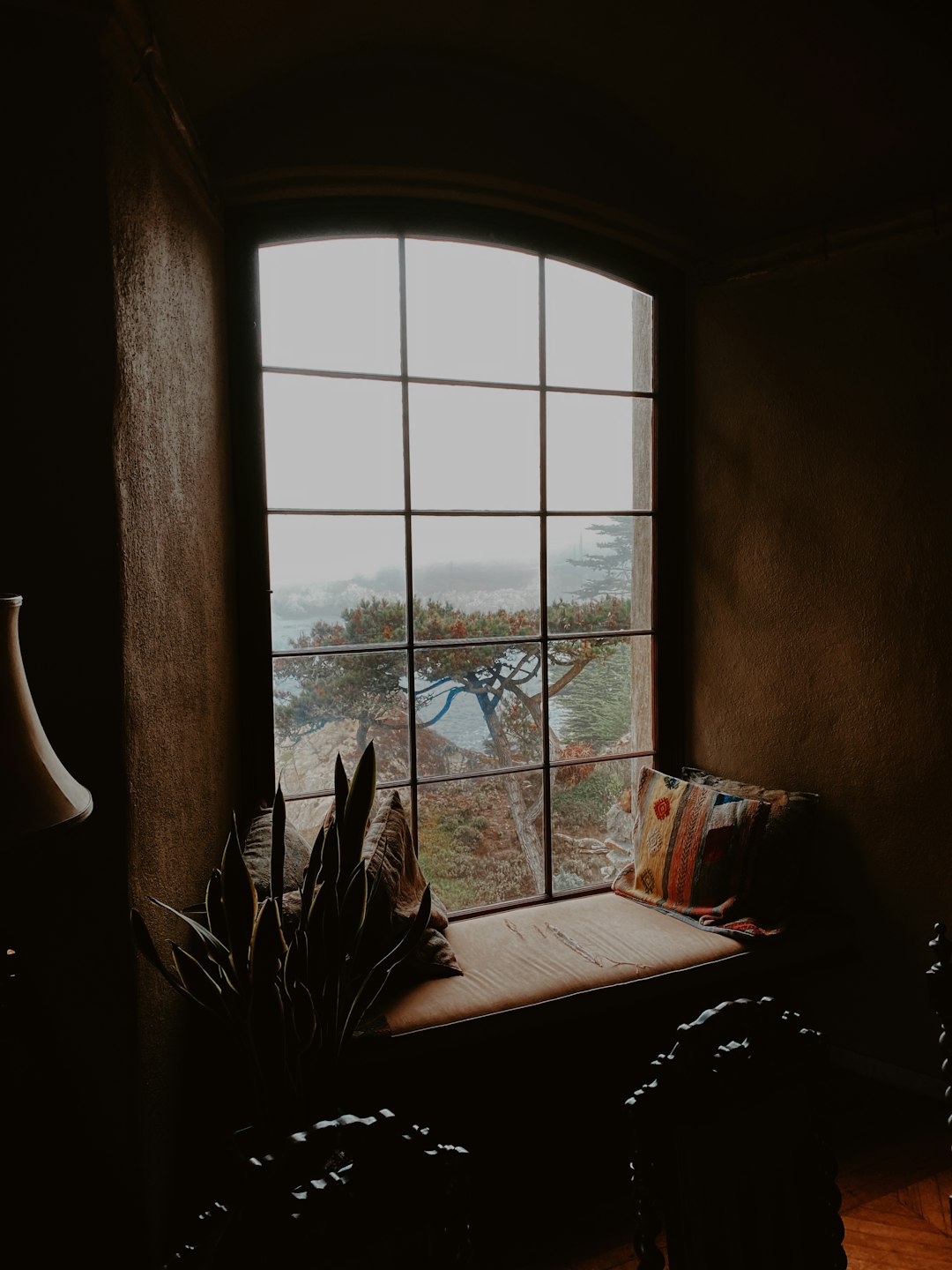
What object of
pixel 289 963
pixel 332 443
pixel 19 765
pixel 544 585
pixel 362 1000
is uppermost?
pixel 332 443

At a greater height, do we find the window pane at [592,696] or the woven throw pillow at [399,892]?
the window pane at [592,696]

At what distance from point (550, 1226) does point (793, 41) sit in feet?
10.2

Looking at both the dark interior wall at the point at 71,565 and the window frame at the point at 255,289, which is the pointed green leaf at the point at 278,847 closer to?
the dark interior wall at the point at 71,565

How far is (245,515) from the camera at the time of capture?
253 centimetres

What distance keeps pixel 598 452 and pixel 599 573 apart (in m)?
0.41

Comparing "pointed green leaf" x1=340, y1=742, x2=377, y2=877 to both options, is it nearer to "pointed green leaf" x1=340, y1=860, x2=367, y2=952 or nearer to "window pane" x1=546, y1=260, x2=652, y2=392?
"pointed green leaf" x1=340, y1=860, x2=367, y2=952

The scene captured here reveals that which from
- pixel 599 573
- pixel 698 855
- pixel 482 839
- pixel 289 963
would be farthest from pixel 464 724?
pixel 289 963

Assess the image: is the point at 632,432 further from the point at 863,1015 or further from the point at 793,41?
the point at 863,1015

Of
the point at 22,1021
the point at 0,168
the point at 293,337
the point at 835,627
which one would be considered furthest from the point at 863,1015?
the point at 0,168

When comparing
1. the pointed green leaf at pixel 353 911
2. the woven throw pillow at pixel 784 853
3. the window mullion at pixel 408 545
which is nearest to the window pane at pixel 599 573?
the window mullion at pixel 408 545

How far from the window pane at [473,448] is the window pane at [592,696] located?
1.76 ft

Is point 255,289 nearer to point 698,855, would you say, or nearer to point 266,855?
point 266,855

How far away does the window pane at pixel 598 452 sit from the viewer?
288 cm

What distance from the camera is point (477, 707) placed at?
2.79 meters
